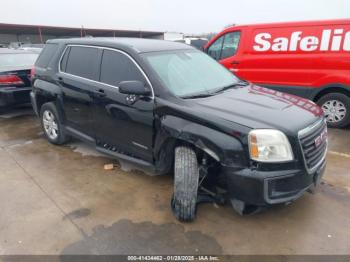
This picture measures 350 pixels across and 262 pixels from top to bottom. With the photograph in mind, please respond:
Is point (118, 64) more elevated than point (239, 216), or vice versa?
point (118, 64)

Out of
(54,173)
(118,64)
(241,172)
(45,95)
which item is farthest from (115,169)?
(241,172)

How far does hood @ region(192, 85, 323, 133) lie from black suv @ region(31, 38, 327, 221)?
0.01 meters

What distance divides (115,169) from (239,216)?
1879 millimetres

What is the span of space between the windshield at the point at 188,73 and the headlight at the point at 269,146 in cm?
97

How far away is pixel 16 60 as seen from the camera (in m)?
7.03

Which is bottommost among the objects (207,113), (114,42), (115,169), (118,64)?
(115,169)

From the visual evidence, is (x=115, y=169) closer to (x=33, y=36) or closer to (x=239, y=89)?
(x=239, y=89)

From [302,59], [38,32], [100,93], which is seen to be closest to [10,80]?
[100,93]

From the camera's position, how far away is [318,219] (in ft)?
9.89

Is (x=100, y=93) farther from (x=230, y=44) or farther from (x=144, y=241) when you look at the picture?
(x=230, y=44)

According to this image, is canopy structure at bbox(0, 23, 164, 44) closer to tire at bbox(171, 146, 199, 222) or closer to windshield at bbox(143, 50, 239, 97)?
windshield at bbox(143, 50, 239, 97)

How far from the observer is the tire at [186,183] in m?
2.87

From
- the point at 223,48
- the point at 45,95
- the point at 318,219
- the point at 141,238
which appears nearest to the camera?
the point at 141,238

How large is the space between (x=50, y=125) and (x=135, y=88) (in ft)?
8.20
